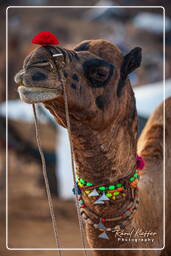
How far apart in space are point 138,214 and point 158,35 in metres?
11.1

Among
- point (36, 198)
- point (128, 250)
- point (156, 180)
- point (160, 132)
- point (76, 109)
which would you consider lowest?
point (36, 198)

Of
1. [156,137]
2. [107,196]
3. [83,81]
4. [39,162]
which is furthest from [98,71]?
[39,162]

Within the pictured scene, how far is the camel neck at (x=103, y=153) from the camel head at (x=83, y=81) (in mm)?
49

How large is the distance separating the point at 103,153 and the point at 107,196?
0.19 m

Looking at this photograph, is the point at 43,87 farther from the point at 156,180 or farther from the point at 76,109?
the point at 156,180

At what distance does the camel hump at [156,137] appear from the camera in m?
2.67

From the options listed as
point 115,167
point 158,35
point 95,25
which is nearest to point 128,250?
point 115,167

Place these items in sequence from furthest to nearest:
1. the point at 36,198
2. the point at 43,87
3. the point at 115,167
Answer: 1. the point at 36,198
2. the point at 115,167
3. the point at 43,87

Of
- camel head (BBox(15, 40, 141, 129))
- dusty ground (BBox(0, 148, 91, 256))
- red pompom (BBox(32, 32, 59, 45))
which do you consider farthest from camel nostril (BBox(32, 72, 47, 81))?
dusty ground (BBox(0, 148, 91, 256))

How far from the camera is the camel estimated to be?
6.19 feet

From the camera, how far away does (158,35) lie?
1284 cm

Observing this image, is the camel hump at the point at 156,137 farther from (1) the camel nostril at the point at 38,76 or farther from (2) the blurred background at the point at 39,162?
(2) the blurred background at the point at 39,162

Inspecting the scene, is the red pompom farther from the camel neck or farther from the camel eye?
the camel neck

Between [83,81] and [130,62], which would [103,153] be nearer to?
[83,81]
